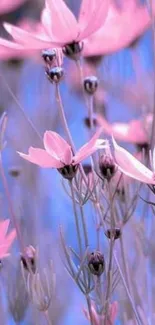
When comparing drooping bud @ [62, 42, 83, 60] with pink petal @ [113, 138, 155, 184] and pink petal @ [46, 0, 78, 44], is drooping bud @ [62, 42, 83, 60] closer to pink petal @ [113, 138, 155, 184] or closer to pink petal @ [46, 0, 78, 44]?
pink petal @ [46, 0, 78, 44]

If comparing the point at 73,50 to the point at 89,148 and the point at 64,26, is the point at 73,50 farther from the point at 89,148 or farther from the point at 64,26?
the point at 89,148

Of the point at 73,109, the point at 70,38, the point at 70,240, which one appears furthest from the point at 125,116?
the point at 70,38

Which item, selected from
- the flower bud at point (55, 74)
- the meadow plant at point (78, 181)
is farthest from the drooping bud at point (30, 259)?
the flower bud at point (55, 74)

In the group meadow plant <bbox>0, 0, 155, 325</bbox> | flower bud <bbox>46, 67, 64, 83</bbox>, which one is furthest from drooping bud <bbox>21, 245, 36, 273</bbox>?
flower bud <bbox>46, 67, 64, 83</bbox>

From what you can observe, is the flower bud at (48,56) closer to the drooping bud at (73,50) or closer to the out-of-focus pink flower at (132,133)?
the drooping bud at (73,50)

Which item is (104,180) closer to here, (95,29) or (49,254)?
(95,29)

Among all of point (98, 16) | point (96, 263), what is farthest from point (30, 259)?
point (98, 16)
